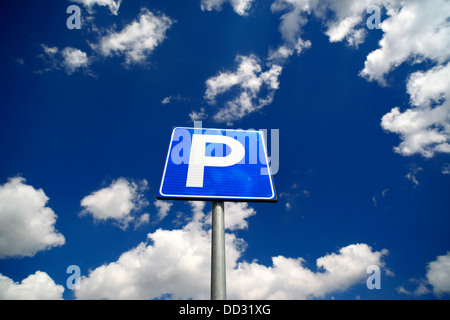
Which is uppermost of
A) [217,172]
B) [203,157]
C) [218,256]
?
[203,157]

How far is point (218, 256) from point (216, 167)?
113 centimetres

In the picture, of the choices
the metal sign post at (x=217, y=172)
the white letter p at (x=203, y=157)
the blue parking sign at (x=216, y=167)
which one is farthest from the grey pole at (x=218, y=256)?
the white letter p at (x=203, y=157)

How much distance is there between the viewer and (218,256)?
6.84ft

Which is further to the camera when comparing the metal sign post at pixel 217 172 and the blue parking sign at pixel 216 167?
the blue parking sign at pixel 216 167

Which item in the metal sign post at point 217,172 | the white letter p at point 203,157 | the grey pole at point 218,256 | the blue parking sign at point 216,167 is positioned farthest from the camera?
the white letter p at point 203,157

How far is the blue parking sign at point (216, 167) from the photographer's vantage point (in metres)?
2.60

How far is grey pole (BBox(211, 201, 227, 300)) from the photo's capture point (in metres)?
1.94

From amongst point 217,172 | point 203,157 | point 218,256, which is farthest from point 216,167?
point 218,256

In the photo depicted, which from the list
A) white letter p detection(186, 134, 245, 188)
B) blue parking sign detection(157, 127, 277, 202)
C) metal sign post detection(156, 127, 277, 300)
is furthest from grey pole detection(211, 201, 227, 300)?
white letter p detection(186, 134, 245, 188)

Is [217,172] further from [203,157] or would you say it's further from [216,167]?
[203,157]

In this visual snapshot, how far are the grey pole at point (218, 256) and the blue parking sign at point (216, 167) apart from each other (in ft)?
0.77

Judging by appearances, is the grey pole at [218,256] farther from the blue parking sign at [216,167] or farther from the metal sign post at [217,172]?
the blue parking sign at [216,167]

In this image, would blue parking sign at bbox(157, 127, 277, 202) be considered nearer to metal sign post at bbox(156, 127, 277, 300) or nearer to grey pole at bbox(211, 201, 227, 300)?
metal sign post at bbox(156, 127, 277, 300)

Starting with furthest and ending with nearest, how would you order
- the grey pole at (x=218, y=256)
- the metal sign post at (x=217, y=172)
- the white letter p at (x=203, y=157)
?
the white letter p at (x=203, y=157)
the metal sign post at (x=217, y=172)
the grey pole at (x=218, y=256)
